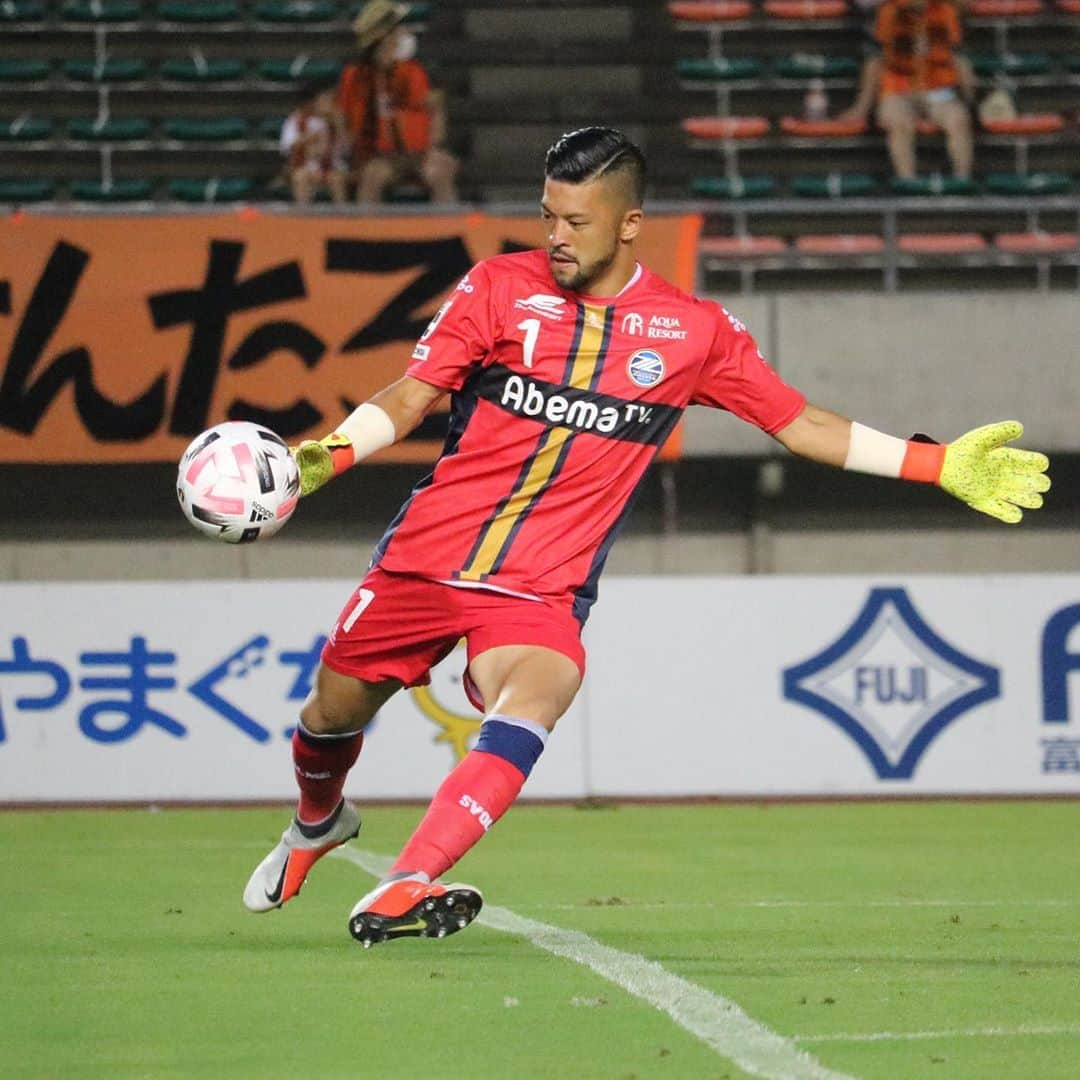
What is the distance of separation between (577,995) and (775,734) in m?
7.57

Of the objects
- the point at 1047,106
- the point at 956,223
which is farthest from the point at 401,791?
the point at 1047,106

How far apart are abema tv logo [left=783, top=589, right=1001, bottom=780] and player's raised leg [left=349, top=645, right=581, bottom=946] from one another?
7154mm

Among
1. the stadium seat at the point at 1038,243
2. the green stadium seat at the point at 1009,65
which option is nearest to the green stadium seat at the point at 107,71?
the green stadium seat at the point at 1009,65

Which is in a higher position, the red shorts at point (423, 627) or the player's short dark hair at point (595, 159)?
the player's short dark hair at point (595, 159)

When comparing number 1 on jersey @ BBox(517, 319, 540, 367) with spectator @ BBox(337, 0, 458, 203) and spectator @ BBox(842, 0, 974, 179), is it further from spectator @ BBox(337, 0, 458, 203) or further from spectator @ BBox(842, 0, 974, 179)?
spectator @ BBox(842, 0, 974, 179)

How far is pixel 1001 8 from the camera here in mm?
18562

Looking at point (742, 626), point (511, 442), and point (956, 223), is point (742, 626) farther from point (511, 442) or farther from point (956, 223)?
point (511, 442)

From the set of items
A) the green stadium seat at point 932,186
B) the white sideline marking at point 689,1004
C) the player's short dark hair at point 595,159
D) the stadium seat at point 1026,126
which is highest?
the stadium seat at point 1026,126

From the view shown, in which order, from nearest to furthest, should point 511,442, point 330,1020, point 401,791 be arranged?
1. point 330,1020
2. point 511,442
3. point 401,791

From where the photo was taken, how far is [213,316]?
50.4 ft

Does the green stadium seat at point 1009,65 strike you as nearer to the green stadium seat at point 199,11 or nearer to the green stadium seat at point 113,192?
the green stadium seat at point 199,11

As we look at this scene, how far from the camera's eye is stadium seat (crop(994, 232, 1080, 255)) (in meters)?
15.9

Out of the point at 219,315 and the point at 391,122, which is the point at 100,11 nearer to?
the point at 391,122

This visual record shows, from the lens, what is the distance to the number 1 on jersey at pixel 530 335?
5801 mm
